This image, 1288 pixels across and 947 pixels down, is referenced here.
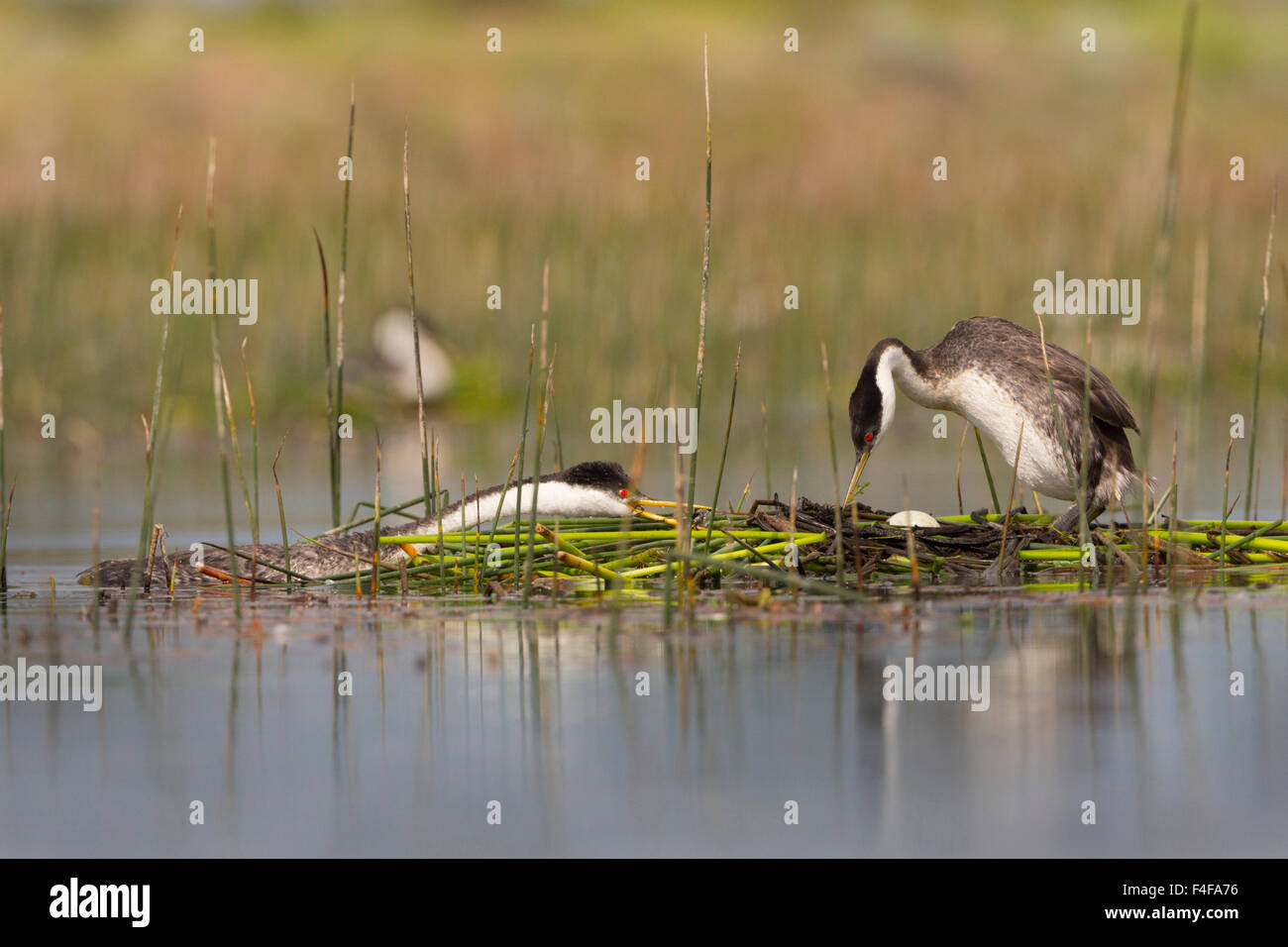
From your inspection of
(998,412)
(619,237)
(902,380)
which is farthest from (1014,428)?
(619,237)

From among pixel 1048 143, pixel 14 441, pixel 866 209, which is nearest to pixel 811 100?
pixel 1048 143

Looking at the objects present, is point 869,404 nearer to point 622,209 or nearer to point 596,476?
point 596,476

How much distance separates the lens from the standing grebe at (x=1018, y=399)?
6766mm

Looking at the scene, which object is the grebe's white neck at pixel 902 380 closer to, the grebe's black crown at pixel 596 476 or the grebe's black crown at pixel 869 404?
the grebe's black crown at pixel 869 404

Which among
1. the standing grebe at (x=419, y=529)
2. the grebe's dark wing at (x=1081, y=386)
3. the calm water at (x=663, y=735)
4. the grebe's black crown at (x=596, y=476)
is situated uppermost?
the grebe's dark wing at (x=1081, y=386)

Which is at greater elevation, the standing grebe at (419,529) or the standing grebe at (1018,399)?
the standing grebe at (1018,399)

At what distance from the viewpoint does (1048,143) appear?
82.0 ft

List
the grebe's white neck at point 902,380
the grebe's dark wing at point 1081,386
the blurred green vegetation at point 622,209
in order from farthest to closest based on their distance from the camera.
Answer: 1. the blurred green vegetation at point 622,209
2. the grebe's white neck at point 902,380
3. the grebe's dark wing at point 1081,386

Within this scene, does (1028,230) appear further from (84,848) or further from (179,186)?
(84,848)

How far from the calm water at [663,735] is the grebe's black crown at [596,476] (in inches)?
63.4

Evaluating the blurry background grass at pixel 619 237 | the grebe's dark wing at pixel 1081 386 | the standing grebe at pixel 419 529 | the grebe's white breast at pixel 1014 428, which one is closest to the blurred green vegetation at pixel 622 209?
the blurry background grass at pixel 619 237

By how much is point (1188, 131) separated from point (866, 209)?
870 centimetres

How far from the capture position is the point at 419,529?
7426 mm

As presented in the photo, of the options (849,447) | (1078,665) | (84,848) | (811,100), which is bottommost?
(84,848)
